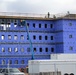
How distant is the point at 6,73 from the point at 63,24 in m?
26.0

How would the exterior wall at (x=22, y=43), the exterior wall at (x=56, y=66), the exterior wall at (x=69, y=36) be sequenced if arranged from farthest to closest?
1. the exterior wall at (x=69, y=36)
2. the exterior wall at (x=22, y=43)
3. the exterior wall at (x=56, y=66)

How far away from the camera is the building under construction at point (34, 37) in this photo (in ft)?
191

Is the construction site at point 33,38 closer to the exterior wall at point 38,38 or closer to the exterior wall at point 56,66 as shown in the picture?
the exterior wall at point 38,38

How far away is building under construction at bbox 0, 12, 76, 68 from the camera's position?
2290 inches

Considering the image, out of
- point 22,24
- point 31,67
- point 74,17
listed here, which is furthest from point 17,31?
point 31,67

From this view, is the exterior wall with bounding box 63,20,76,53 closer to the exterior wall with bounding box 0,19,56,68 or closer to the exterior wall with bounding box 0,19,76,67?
the exterior wall with bounding box 0,19,76,67

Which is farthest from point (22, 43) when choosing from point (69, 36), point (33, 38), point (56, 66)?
point (56, 66)

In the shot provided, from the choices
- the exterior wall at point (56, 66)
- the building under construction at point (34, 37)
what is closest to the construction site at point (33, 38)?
the building under construction at point (34, 37)

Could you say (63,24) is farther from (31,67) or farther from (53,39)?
(31,67)

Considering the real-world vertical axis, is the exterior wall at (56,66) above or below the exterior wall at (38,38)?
below

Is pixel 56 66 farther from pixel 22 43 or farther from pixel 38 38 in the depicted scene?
pixel 38 38

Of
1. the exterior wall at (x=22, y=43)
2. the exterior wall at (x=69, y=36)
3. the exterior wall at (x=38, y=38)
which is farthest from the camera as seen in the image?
the exterior wall at (x=69, y=36)

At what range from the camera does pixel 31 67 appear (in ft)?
94.7

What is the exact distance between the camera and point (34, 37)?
197 ft
